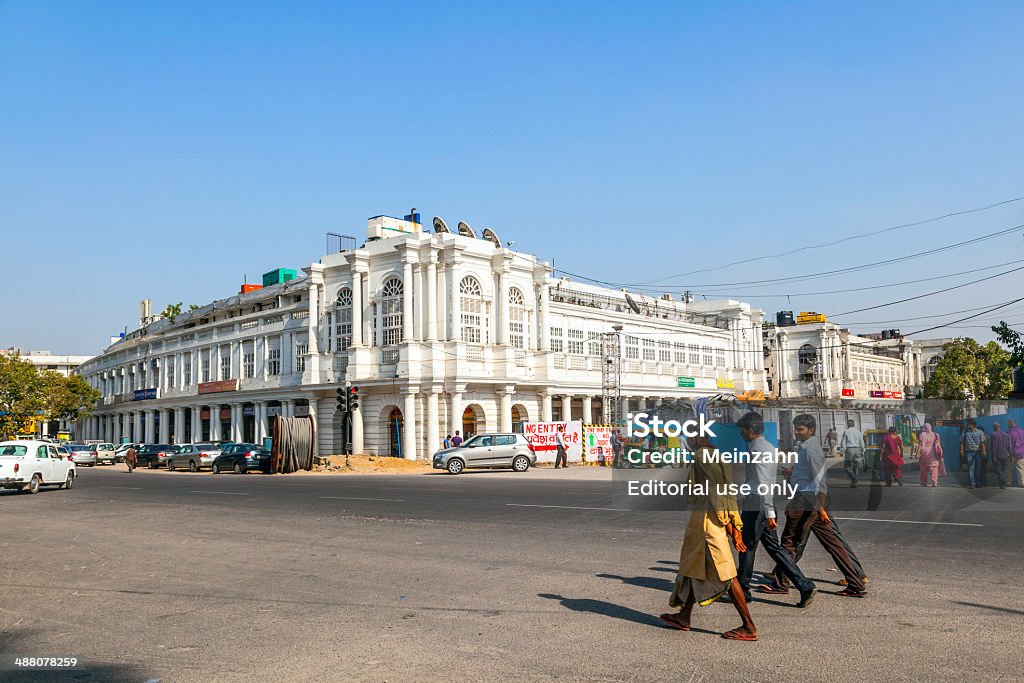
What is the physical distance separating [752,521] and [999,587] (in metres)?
2.65

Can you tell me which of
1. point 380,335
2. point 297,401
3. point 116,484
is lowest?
point 116,484

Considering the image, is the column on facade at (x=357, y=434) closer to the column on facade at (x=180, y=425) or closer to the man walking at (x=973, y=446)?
the column on facade at (x=180, y=425)

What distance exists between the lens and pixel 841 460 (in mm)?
20000

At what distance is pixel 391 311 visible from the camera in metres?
49.5

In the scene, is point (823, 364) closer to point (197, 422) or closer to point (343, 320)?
point (343, 320)

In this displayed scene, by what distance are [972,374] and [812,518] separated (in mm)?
71865

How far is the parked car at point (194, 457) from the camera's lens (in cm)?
4369

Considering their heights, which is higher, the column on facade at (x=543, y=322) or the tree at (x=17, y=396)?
the column on facade at (x=543, y=322)

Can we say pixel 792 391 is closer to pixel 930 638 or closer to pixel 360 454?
pixel 360 454

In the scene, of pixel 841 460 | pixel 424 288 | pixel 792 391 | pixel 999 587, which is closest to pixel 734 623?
pixel 999 587

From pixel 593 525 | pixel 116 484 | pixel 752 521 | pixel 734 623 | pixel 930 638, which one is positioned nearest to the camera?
pixel 930 638

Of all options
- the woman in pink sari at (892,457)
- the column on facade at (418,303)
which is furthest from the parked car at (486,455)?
the woman in pink sari at (892,457)

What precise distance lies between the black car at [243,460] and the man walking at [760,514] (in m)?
36.0

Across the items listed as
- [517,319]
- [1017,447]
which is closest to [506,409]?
[517,319]
